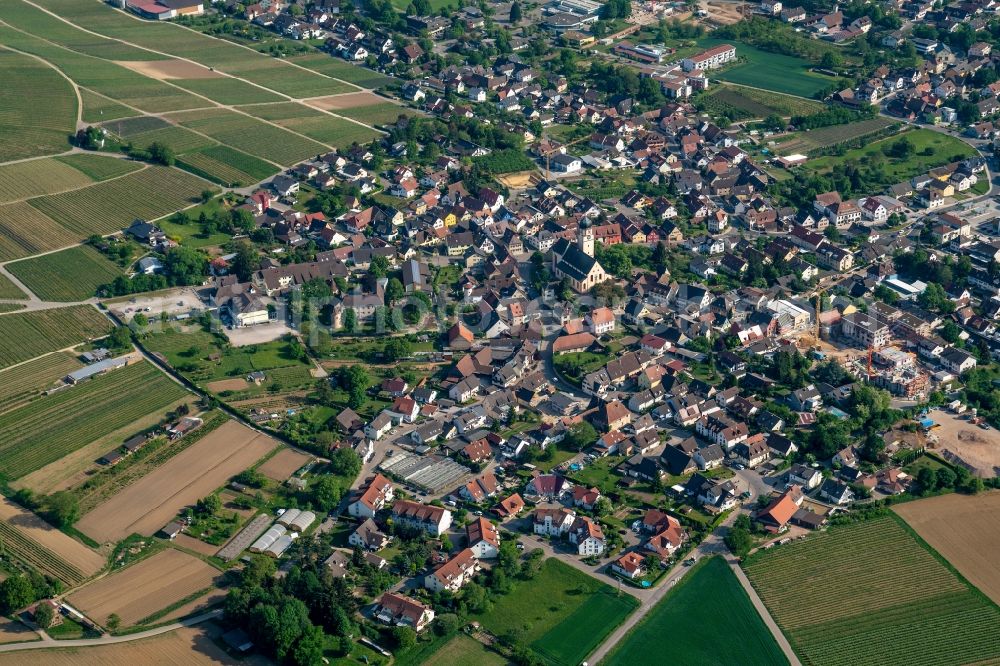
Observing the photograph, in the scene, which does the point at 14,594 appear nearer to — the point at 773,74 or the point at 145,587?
the point at 145,587

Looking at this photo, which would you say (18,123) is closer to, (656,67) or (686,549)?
(656,67)

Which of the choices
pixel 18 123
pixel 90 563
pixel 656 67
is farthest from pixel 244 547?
pixel 656 67

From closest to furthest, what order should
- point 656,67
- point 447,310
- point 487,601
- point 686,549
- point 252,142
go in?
point 487,601 < point 686,549 < point 447,310 < point 252,142 < point 656,67

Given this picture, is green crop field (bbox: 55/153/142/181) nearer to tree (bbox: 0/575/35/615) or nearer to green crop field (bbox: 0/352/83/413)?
green crop field (bbox: 0/352/83/413)

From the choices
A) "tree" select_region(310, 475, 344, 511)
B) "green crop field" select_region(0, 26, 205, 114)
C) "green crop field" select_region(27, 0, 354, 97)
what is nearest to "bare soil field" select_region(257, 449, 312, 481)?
"tree" select_region(310, 475, 344, 511)

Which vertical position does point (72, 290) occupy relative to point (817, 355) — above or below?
below

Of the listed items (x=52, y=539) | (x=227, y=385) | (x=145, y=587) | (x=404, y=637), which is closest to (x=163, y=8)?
(x=227, y=385)
